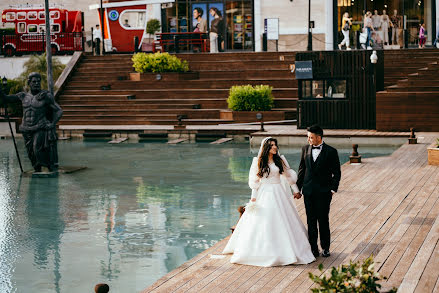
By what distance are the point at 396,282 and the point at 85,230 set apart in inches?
294

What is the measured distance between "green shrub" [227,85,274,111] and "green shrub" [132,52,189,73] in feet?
17.9

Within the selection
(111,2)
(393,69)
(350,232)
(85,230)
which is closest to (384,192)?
(350,232)

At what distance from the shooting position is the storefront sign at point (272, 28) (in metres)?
42.3

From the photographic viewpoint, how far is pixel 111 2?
47094 millimetres

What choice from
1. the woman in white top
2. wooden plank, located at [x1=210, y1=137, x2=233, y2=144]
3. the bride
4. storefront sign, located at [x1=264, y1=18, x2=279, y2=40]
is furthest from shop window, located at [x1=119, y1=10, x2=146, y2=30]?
the bride

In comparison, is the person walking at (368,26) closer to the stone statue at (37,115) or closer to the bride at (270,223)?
the stone statue at (37,115)

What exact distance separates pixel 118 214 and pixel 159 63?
21759 mm

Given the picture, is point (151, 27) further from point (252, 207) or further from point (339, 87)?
point (252, 207)

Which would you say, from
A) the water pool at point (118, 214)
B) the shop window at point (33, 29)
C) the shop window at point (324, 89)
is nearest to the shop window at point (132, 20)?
the shop window at point (33, 29)

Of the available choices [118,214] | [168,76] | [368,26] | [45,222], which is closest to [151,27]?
[168,76]

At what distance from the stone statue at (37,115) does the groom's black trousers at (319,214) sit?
12610 millimetres

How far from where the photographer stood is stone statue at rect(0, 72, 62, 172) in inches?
863

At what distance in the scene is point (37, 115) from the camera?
21.9 meters

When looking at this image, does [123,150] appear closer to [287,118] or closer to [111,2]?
[287,118]
